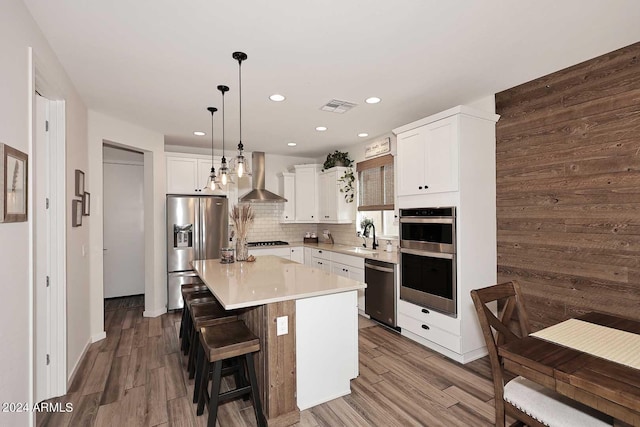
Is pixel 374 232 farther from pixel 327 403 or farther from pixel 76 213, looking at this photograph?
pixel 76 213

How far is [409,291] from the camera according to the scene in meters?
3.59

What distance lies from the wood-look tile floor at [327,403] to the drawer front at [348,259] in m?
1.05

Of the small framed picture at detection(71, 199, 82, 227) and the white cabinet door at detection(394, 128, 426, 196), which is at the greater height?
the white cabinet door at detection(394, 128, 426, 196)

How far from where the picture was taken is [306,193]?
19.7 feet

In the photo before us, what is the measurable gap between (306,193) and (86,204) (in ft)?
11.4

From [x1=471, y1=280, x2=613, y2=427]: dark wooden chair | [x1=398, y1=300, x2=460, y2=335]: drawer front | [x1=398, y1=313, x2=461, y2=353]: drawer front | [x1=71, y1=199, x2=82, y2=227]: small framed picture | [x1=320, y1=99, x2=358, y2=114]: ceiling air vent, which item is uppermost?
[x1=320, y1=99, x2=358, y2=114]: ceiling air vent

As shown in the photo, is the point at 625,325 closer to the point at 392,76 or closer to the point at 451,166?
the point at 451,166

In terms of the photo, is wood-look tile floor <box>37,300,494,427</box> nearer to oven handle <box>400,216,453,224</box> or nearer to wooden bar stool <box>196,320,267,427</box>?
wooden bar stool <box>196,320,267,427</box>

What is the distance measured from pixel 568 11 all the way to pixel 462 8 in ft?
2.17

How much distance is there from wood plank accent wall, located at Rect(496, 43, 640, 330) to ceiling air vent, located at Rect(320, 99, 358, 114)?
152cm

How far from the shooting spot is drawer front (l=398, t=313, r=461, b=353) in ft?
10.1

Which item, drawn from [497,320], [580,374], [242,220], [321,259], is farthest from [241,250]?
[580,374]

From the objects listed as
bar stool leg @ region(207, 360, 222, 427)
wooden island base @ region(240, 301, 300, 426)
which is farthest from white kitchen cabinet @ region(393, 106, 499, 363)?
bar stool leg @ region(207, 360, 222, 427)

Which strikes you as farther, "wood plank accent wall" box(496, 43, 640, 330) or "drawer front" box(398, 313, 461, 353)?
"drawer front" box(398, 313, 461, 353)
